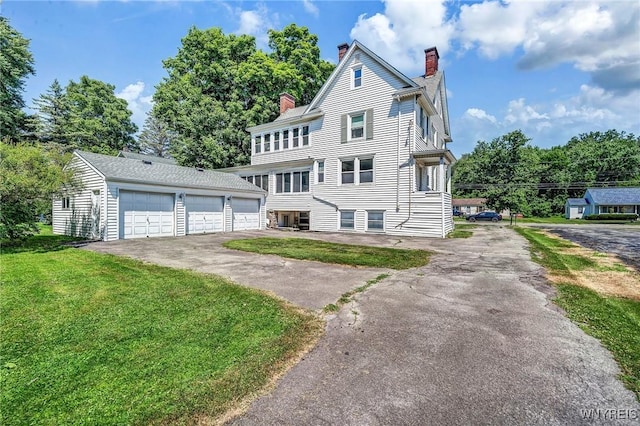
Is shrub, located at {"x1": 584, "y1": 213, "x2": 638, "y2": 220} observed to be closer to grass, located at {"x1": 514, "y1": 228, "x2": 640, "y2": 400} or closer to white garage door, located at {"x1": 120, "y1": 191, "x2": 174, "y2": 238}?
grass, located at {"x1": 514, "y1": 228, "x2": 640, "y2": 400}

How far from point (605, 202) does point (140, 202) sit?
6146 centimetres

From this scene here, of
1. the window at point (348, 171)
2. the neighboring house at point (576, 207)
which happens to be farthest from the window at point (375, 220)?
the neighboring house at point (576, 207)

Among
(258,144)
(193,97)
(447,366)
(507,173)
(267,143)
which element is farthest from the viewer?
(507,173)

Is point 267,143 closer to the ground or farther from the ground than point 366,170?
farther from the ground

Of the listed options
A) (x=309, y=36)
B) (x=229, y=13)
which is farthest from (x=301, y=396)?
(x=309, y=36)

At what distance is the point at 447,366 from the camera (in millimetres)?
3275

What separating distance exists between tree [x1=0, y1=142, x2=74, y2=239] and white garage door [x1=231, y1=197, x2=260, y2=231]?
959 cm

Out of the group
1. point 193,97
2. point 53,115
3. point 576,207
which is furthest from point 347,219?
point 576,207

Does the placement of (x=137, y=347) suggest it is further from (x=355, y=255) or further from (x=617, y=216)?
(x=617, y=216)

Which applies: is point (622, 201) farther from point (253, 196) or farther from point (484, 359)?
point (484, 359)

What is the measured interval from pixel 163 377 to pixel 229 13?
1439 centimetres

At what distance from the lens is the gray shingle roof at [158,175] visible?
14977mm

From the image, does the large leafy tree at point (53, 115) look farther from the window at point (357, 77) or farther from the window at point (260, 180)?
the window at point (357, 77)

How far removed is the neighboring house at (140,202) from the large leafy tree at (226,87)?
986 cm
